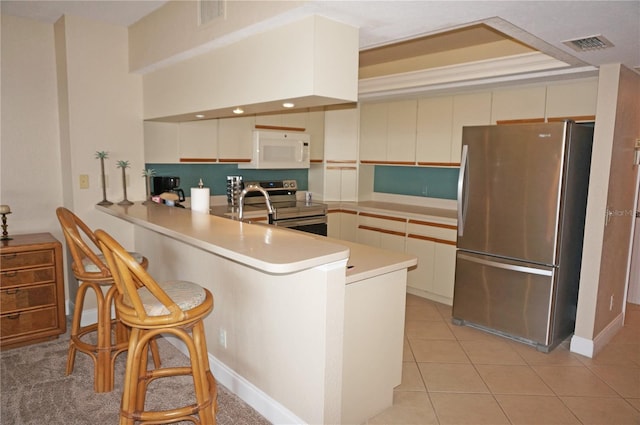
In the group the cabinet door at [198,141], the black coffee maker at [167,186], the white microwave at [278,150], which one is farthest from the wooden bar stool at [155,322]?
the white microwave at [278,150]

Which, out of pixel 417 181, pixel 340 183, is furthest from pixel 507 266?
pixel 340 183

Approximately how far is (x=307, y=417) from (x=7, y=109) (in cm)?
322

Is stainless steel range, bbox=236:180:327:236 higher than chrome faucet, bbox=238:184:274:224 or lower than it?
lower

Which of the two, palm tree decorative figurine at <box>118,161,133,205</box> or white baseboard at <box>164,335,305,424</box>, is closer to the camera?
white baseboard at <box>164,335,305,424</box>

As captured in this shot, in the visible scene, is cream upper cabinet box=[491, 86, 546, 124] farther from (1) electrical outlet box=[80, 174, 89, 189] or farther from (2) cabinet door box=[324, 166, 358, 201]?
(1) electrical outlet box=[80, 174, 89, 189]

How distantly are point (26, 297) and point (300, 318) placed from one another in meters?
2.29

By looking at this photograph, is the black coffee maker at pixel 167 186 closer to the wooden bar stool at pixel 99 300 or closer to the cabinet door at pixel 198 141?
the cabinet door at pixel 198 141

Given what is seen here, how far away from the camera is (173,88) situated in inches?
128

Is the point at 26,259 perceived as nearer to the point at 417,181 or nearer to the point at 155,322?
the point at 155,322

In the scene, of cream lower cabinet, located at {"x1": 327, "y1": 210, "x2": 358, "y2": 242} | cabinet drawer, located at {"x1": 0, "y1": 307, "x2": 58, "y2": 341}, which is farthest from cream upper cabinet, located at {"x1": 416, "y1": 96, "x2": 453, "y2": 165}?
cabinet drawer, located at {"x1": 0, "y1": 307, "x2": 58, "y2": 341}

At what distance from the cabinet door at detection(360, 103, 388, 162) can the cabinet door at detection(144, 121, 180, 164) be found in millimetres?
2250

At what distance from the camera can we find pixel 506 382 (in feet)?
9.45

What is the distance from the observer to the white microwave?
471cm

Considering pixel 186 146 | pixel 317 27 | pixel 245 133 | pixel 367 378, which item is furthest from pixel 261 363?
pixel 245 133
